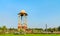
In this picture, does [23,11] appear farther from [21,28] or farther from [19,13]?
[21,28]

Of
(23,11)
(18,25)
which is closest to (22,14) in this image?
(23,11)

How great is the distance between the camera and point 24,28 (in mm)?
38344

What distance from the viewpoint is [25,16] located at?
38.1m

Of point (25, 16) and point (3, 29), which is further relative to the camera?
point (3, 29)

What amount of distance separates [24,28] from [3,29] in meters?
6.02

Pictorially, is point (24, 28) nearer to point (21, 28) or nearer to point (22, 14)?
point (21, 28)

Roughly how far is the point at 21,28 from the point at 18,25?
1.90 meters

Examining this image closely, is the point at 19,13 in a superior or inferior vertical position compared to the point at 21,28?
→ superior

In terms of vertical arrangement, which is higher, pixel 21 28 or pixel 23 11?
pixel 23 11

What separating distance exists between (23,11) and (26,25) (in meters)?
3.61

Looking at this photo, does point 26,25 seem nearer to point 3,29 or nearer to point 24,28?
point 24,28

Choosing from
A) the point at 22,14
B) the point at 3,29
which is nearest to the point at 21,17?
the point at 22,14

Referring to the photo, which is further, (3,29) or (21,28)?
(3,29)

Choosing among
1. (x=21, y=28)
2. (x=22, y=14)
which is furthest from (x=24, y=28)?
(x=22, y=14)
